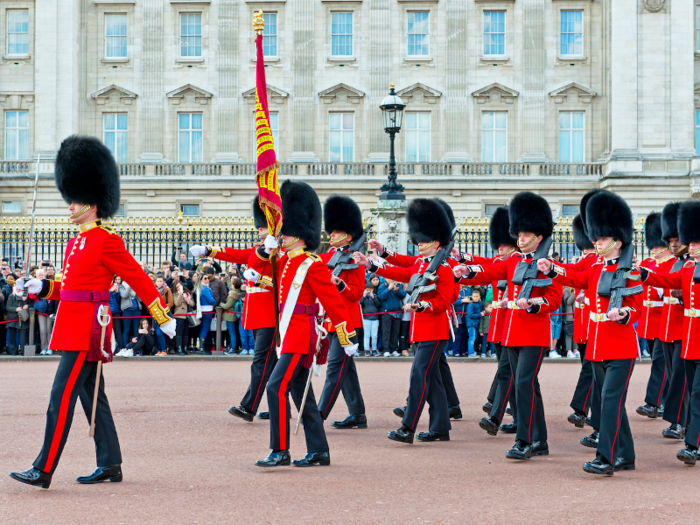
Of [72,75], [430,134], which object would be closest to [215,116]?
[72,75]

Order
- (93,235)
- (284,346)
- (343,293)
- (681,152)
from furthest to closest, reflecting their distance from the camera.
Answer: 1. (681,152)
2. (343,293)
3. (284,346)
4. (93,235)

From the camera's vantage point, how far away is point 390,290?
600 inches

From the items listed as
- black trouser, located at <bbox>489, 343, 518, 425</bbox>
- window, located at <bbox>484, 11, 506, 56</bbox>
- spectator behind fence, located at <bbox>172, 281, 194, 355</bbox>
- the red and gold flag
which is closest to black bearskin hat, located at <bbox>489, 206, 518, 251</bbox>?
black trouser, located at <bbox>489, 343, 518, 425</bbox>

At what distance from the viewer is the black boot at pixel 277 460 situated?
6.31 m

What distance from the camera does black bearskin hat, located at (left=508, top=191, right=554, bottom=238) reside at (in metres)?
7.45

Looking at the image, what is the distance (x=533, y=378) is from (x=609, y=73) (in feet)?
81.8

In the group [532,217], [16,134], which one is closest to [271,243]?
[532,217]

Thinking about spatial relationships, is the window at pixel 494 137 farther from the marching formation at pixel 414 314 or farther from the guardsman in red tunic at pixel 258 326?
the guardsman in red tunic at pixel 258 326

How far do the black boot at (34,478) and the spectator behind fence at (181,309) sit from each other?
30.8 ft

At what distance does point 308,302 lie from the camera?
21.4ft

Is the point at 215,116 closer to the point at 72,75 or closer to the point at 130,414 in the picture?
the point at 72,75

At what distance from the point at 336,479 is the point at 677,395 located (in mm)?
3289

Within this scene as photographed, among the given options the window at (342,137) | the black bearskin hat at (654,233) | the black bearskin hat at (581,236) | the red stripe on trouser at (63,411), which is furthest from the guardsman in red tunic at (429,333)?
the window at (342,137)

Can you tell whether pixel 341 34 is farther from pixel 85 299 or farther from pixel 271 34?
pixel 85 299
